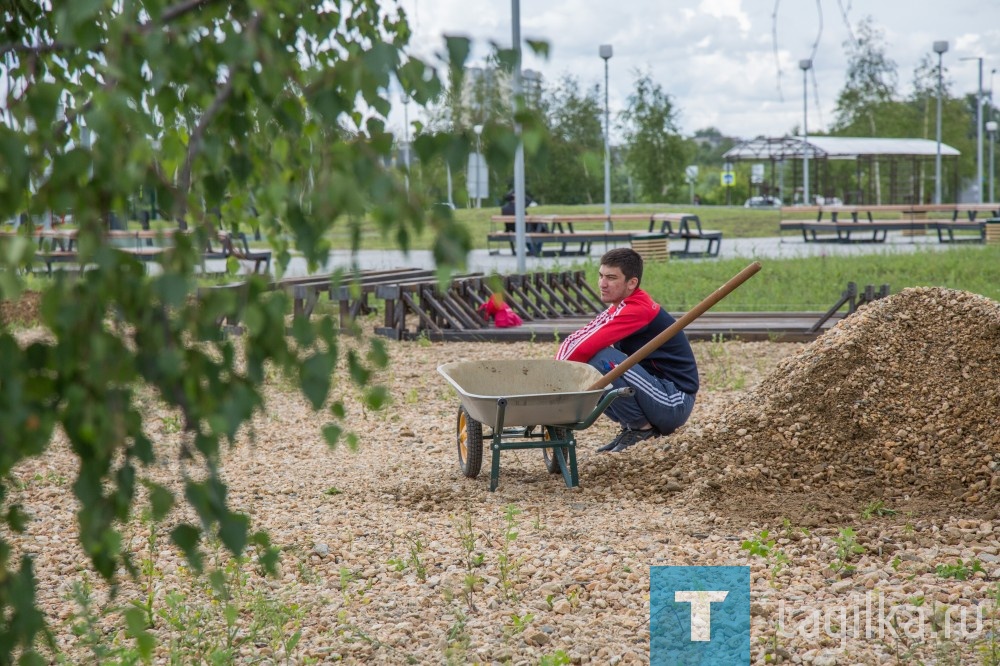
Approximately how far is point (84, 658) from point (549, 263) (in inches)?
643

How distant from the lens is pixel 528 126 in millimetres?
1300

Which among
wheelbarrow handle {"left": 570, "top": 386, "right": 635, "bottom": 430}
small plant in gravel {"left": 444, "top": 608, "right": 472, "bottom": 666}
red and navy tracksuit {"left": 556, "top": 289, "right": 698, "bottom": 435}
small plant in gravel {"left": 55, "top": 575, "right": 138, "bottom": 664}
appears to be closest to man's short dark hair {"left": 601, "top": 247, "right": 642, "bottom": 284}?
red and navy tracksuit {"left": 556, "top": 289, "right": 698, "bottom": 435}

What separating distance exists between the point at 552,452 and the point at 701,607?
202cm

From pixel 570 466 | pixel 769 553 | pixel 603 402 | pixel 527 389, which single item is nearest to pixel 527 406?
pixel 603 402

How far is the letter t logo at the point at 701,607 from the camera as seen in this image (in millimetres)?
3158

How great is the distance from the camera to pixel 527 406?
180 inches

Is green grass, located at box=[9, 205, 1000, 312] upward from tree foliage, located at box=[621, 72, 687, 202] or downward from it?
downward

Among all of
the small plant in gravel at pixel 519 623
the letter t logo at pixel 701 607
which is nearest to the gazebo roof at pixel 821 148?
the letter t logo at pixel 701 607

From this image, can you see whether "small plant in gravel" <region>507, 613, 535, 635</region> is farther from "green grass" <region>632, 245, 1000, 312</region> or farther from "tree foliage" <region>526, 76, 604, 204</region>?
"tree foliage" <region>526, 76, 604, 204</region>

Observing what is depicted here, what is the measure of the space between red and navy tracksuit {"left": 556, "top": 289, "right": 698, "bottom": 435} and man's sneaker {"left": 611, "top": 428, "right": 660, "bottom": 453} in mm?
40

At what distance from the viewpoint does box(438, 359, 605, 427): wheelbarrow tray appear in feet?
15.0

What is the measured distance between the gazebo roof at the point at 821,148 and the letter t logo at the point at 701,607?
30.5 metres

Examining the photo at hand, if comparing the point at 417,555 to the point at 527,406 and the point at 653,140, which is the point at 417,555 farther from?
the point at 653,140

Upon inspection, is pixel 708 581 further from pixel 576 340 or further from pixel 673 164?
pixel 673 164
